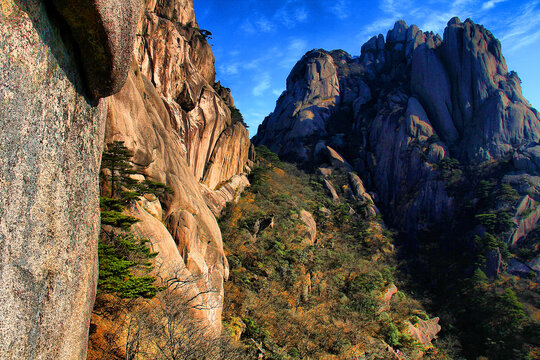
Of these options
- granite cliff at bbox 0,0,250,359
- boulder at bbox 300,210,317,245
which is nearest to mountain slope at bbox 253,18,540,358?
boulder at bbox 300,210,317,245

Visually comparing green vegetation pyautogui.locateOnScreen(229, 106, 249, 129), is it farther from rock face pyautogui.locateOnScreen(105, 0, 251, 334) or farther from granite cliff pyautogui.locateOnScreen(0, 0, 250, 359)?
granite cliff pyautogui.locateOnScreen(0, 0, 250, 359)

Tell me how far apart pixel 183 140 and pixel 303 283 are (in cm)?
1159

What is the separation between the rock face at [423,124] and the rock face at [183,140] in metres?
23.6

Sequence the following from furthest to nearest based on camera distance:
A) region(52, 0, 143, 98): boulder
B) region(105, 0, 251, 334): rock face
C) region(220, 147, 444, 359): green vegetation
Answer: region(220, 147, 444, 359): green vegetation → region(105, 0, 251, 334): rock face → region(52, 0, 143, 98): boulder

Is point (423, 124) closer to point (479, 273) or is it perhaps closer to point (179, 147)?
point (479, 273)

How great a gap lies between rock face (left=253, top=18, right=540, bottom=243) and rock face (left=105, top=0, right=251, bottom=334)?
2360 cm

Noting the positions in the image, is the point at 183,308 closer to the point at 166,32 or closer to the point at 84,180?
the point at 84,180

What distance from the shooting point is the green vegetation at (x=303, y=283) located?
1371 centimetres

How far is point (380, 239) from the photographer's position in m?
33.4

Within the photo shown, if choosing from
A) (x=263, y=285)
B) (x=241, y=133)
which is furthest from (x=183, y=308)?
(x=241, y=133)

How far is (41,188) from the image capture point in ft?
9.82

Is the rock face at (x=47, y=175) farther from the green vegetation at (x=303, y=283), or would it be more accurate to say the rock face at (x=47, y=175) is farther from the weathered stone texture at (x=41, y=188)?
the green vegetation at (x=303, y=283)

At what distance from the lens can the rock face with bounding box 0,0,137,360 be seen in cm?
262

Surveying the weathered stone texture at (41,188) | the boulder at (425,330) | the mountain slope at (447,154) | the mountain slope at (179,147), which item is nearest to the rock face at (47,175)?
the weathered stone texture at (41,188)
